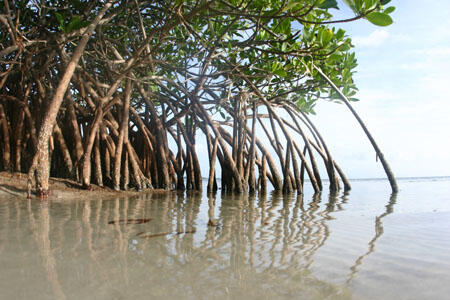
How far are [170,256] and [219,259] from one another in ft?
0.64

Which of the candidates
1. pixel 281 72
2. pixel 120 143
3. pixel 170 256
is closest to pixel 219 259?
pixel 170 256

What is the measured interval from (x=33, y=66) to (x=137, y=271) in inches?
200

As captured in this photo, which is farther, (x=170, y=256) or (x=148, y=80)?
(x=148, y=80)

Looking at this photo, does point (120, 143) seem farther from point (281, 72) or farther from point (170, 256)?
point (170, 256)

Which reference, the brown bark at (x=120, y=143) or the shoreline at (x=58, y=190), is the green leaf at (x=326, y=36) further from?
the shoreline at (x=58, y=190)

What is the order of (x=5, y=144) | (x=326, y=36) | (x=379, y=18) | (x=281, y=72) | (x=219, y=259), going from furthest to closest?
1. (x=281, y=72)
2. (x=5, y=144)
3. (x=326, y=36)
4. (x=379, y=18)
5. (x=219, y=259)

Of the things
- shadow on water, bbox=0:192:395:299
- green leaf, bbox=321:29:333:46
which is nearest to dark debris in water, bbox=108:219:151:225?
shadow on water, bbox=0:192:395:299

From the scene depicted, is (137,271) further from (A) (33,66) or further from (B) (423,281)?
(A) (33,66)

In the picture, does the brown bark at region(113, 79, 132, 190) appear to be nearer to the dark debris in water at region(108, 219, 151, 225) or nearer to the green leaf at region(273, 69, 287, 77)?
the green leaf at region(273, 69, 287, 77)

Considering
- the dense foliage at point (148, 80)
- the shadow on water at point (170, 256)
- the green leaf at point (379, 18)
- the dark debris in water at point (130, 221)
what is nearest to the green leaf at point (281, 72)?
the dense foliage at point (148, 80)

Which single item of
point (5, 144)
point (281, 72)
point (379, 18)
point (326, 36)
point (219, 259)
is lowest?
point (219, 259)

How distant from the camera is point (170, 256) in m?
1.40

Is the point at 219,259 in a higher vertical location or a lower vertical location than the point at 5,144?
lower

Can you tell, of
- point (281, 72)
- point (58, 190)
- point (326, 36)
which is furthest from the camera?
point (281, 72)
